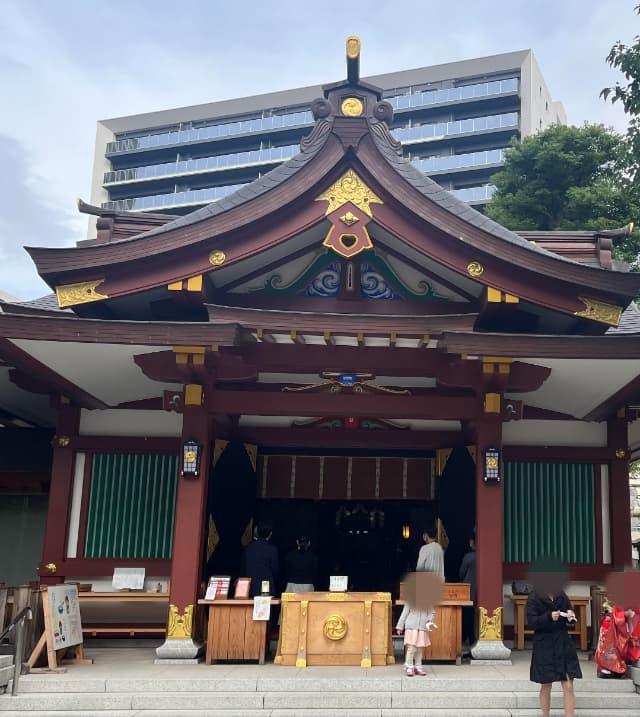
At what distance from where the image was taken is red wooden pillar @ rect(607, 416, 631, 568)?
1171 centimetres

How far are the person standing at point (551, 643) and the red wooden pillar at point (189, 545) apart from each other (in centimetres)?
434

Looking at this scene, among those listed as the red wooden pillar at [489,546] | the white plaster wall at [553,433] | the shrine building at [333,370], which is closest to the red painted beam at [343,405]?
the shrine building at [333,370]

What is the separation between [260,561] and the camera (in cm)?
1025

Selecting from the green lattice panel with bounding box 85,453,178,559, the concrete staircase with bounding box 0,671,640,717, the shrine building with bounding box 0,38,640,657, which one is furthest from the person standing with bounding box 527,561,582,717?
the green lattice panel with bounding box 85,453,178,559

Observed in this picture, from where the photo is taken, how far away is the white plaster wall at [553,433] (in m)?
12.0

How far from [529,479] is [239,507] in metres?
4.59

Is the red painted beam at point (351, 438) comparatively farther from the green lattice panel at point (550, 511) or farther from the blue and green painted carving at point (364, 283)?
the blue and green painted carving at point (364, 283)

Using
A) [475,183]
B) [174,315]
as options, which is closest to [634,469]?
[174,315]

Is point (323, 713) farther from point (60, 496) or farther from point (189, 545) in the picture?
point (60, 496)

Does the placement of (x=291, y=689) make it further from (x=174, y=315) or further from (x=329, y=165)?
(x=329, y=165)

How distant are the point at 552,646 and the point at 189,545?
4666mm

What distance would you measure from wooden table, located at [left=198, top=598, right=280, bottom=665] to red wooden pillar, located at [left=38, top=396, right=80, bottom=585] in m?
3.07

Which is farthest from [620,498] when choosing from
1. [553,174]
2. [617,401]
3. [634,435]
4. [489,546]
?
[553,174]

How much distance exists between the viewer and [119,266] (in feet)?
Answer: 32.0
